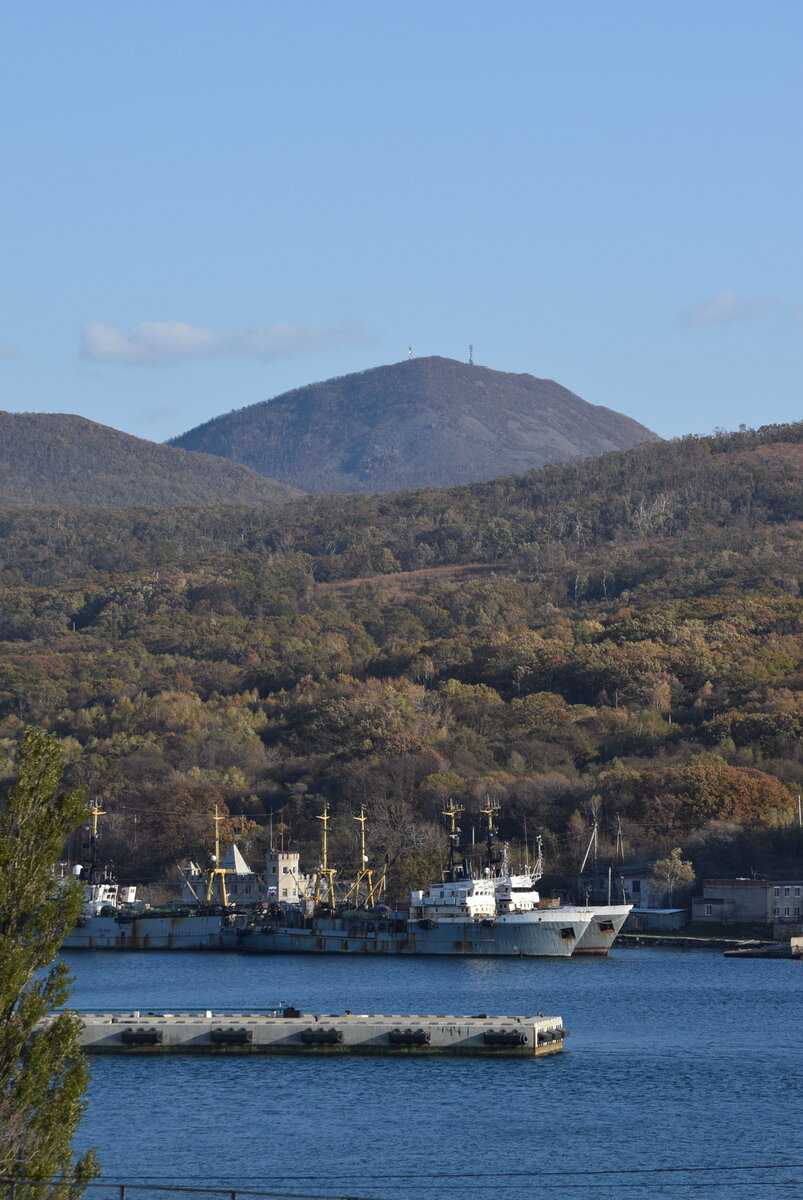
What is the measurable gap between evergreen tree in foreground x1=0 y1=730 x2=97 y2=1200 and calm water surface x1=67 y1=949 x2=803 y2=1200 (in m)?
12.0

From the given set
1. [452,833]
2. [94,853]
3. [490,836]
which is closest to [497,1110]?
[490,836]

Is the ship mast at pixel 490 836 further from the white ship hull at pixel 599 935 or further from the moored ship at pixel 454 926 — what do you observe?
the white ship hull at pixel 599 935

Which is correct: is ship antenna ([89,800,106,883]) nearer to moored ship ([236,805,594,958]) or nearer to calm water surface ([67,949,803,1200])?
moored ship ([236,805,594,958])

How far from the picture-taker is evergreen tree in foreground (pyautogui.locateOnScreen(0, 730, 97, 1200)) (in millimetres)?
23594

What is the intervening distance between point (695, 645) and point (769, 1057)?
10071 centimetres

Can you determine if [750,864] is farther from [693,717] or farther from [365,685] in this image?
[365,685]

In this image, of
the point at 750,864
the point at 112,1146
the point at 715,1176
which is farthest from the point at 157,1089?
the point at 750,864

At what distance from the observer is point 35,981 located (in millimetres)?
24109

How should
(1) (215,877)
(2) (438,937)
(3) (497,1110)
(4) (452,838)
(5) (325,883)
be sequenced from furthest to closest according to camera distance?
(1) (215,877)
(5) (325,883)
(4) (452,838)
(2) (438,937)
(3) (497,1110)

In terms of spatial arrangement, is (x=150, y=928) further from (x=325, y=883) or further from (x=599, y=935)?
(x=599, y=935)

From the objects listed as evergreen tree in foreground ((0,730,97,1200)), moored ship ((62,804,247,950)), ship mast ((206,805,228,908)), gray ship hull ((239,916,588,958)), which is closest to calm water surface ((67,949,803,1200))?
evergreen tree in foreground ((0,730,97,1200))

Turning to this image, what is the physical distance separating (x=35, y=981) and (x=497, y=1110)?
2440cm

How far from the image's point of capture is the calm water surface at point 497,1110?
39250mm

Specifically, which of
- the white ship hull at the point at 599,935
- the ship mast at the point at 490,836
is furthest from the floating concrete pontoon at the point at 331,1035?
the ship mast at the point at 490,836
